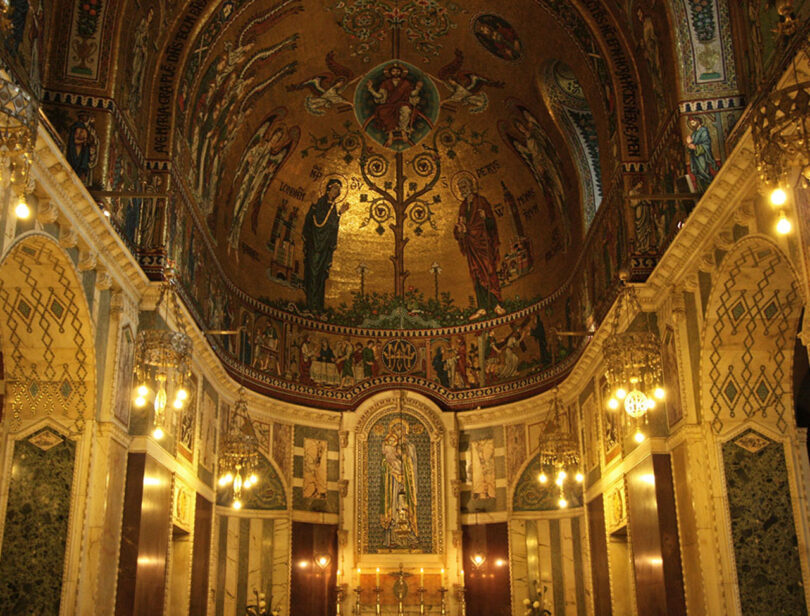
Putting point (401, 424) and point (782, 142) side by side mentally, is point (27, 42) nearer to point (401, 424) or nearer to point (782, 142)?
point (782, 142)

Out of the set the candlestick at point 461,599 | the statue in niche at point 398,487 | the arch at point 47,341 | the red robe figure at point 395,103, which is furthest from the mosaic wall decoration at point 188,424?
the red robe figure at point 395,103

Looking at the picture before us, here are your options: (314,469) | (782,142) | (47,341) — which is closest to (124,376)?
(47,341)

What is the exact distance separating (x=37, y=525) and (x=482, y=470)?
13.5 metres

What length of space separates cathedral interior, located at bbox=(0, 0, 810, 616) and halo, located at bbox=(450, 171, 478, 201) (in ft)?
0.59

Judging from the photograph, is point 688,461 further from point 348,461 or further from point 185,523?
point 348,461

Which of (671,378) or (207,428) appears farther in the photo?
(207,428)

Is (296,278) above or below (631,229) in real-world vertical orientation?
above

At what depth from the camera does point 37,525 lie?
13.5 meters

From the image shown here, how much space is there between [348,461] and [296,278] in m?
5.42

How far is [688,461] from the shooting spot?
14211mm

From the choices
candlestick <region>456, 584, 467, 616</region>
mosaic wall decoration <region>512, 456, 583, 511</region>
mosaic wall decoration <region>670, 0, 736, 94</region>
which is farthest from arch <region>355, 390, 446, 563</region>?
mosaic wall decoration <region>670, 0, 736, 94</region>

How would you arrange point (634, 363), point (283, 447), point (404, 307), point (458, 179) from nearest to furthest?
point (634, 363) → point (283, 447) → point (458, 179) → point (404, 307)

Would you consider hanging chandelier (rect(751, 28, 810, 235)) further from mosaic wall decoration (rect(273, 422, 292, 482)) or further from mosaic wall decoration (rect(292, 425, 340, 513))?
mosaic wall decoration (rect(292, 425, 340, 513))

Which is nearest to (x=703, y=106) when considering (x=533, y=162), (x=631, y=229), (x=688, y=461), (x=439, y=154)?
(x=631, y=229)
